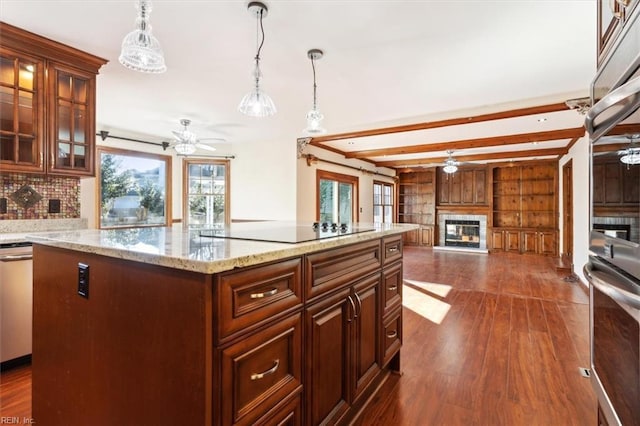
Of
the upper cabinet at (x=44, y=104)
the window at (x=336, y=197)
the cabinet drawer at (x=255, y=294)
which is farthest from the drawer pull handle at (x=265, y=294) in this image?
the window at (x=336, y=197)

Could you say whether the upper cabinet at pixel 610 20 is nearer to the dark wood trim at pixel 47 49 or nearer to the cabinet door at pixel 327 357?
the cabinet door at pixel 327 357

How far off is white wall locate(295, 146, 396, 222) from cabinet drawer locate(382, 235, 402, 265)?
3.50 meters

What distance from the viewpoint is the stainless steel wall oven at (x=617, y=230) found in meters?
0.84

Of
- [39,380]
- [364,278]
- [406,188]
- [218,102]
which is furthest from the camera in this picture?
[406,188]

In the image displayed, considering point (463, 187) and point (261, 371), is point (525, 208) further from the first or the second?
point (261, 371)

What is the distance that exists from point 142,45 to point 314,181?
4.60m

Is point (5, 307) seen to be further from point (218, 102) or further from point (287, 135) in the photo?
point (287, 135)

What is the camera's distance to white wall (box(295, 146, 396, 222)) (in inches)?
224

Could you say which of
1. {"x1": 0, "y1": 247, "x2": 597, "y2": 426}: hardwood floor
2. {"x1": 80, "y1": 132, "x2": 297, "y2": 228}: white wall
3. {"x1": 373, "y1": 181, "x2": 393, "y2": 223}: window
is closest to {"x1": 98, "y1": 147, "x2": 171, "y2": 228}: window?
{"x1": 80, "y1": 132, "x2": 297, "y2": 228}: white wall

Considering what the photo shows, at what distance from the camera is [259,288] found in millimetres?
1060

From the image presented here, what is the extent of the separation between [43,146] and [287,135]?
11.4 ft

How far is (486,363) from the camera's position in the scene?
237 cm

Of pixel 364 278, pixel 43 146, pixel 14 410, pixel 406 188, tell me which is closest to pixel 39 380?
pixel 14 410

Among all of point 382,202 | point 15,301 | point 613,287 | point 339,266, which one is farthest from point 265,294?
point 382,202
